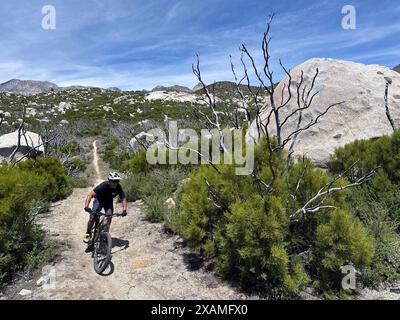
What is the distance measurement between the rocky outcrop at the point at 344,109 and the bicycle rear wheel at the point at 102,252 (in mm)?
5201

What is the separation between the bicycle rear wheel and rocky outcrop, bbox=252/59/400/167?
205 inches

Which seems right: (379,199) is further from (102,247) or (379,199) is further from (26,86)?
(26,86)

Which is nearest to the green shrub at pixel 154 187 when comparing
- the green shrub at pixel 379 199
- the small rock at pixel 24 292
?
the small rock at pixel 24 292

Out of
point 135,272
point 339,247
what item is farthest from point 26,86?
point 339,247

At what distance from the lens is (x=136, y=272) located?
543cm

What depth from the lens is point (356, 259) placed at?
4438 millimetres

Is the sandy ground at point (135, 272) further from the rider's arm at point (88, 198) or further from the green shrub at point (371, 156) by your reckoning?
the green shrub at point (371, 156)

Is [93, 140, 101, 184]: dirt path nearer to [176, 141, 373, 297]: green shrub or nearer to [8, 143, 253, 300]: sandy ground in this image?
[8, 143, 253, 300]: sandy ground

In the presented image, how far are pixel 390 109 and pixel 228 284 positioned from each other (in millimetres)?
6880

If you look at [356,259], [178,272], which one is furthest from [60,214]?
[356,259]

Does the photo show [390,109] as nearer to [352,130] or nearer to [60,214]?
[352,130]

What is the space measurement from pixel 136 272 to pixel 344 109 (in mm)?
6968

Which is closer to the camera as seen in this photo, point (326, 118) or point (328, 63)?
point (326, 118)

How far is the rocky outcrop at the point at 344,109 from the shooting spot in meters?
8.47
